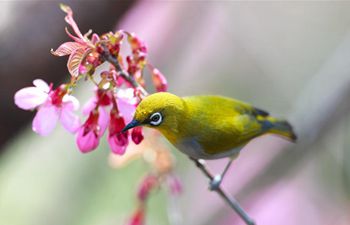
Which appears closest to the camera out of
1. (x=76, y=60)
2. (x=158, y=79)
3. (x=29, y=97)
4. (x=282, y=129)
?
(x=76, y=60)

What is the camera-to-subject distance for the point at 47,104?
59.8 inches

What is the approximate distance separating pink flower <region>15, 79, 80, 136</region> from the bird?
8.1 inches

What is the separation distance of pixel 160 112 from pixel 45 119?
12.1 inches

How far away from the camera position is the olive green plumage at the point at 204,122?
1.51 m

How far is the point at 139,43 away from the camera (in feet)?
5.13

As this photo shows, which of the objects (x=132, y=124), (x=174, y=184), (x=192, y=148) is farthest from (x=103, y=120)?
(x=174, y=184)

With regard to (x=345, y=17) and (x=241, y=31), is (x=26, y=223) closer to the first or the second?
(x=241, y=31)

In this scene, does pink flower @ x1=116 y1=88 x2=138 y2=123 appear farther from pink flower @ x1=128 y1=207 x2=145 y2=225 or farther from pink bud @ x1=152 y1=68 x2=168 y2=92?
pink flower @ x1=128 y1=207 x2=145 y2=225

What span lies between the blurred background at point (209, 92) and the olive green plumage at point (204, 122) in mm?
695

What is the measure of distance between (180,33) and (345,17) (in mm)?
1786

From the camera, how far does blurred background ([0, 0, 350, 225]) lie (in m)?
2.37

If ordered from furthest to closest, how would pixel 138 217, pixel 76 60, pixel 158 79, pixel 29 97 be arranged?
pixel 138 217
pixel 158 79
pixel 29 97
pixel 76 60

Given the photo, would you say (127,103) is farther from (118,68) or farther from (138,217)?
(138,217)

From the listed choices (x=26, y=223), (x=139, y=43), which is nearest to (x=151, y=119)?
(x=139, y=43)
